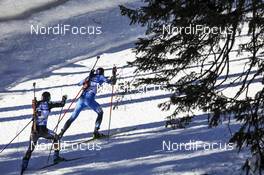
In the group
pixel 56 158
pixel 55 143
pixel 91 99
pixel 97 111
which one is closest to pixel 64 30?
pixel 91 99

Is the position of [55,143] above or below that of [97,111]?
below

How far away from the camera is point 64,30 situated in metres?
26.4

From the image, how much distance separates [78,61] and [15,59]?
2.93 metres

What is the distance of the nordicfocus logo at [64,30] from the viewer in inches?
1029

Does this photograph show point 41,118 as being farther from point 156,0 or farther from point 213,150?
point 156,0

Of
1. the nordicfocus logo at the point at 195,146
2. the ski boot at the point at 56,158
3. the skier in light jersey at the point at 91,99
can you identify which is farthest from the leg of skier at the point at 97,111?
the nordicfocus logo at the point at 195,146

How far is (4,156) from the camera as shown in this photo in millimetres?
13125

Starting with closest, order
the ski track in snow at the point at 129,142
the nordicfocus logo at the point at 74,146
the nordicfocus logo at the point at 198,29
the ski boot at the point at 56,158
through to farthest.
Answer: the nordicfocus logo at the point at 198,29, the ski track in snow at the point at 129,142, the ski boot at the point at 56,158, the nordicfocus logo at the point at 74,146

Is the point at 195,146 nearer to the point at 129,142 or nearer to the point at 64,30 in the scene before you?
the point at 129,142

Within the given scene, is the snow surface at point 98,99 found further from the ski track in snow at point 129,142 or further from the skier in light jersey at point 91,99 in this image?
the skier in light jersey at point 91,99

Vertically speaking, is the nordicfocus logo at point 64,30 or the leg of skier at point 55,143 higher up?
the nordicfocus logo at point 64,30

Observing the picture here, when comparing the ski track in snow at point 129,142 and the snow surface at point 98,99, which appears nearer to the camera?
the ski track in snow at point 129,142

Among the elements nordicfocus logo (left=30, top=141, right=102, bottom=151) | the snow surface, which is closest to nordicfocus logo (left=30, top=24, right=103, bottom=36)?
the snow surface

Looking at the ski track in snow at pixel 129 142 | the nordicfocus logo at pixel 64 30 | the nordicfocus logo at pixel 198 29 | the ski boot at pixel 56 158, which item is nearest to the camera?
the nordicfocus logo at pixel 198 29
